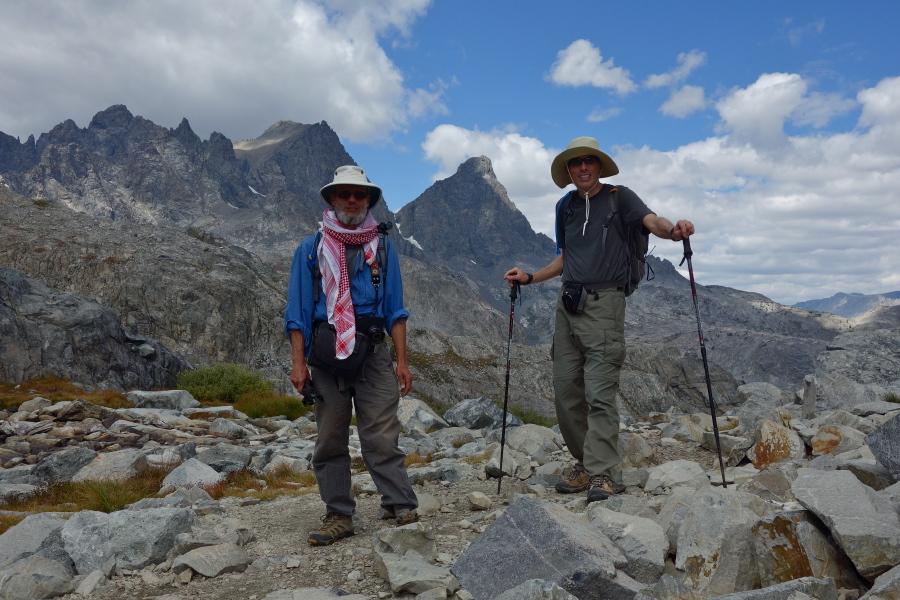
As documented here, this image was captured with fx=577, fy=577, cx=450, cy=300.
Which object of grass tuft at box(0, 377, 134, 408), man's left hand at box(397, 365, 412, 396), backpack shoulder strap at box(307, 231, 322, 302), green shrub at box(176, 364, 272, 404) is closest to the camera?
backpack shoulder strap at box(307, 231, 322, 302)

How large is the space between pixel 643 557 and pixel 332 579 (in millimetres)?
2276

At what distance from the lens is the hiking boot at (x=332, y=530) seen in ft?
16.8

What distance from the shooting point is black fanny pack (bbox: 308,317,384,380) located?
530cm

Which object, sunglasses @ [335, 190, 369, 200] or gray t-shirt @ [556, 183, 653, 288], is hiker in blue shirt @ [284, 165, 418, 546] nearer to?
sunglasses @ [335, 190, 369, 200]

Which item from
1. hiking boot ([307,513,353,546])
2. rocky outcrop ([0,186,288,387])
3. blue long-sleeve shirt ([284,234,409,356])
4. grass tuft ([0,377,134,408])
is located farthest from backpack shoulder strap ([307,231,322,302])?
rocky outcrop ([0,186,288,387])

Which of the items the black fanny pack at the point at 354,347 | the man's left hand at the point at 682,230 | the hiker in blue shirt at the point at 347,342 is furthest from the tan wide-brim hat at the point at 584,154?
the black fanny pack at the point at 354,347

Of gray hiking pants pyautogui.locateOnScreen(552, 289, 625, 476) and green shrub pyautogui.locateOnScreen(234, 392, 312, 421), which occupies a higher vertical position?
gray hiking pants pyautogui.locateOnScreen(552, 289, 625, 476)

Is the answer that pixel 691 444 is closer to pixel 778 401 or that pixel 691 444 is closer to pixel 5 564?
pixel 778 401

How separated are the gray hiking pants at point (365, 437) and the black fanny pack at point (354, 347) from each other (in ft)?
0.44

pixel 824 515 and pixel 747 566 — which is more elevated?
pixel 824 515

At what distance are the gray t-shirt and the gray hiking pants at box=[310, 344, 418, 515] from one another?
2555mm

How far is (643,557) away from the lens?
3.86 m

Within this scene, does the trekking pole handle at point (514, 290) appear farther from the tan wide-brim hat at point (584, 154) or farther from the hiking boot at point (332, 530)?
the hiking boot at point (332, 530)

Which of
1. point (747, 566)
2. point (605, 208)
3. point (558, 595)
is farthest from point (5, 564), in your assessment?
point (605, 208)
